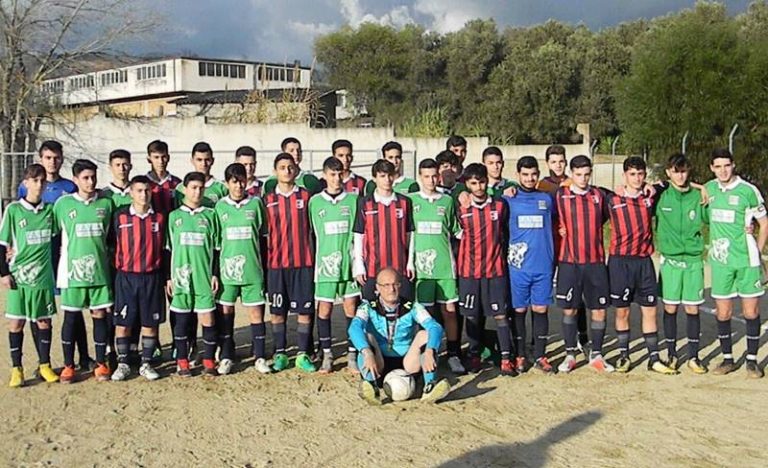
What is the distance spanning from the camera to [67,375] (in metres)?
6.34

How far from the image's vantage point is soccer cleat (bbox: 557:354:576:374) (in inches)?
263

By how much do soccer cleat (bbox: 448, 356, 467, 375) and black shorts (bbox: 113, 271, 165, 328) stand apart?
8.05ft

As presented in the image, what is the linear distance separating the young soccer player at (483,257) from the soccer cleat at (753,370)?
1.94 meters

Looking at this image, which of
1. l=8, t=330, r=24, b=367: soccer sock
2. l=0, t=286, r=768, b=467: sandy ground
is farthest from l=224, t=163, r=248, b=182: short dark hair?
l=8, t=330, r=24, b=367: soccer sock

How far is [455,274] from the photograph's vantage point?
259 inches

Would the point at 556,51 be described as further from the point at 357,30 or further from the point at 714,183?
the point at 714,183

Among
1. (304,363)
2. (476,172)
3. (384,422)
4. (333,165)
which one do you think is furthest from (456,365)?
(333,165)

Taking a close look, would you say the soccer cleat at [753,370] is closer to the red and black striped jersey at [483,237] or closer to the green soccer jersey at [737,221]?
the green soccer jersey at [737,221]

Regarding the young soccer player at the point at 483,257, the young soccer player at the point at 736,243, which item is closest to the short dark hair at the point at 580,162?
the young soccer player at the point at 483,257

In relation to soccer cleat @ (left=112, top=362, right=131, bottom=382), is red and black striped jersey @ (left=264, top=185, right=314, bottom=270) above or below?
above

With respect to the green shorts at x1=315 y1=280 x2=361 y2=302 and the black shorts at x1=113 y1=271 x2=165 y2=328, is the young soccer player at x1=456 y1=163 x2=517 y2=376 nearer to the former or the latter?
the green shorts at x1=315 y1=280 x2=361 y2=302

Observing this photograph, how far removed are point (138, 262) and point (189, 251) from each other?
0.41 meters

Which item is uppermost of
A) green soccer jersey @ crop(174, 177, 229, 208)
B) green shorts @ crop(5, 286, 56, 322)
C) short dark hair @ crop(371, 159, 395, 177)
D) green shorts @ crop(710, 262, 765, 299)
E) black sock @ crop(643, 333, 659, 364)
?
short dark hair @ crop(371, 159, 395, 177)

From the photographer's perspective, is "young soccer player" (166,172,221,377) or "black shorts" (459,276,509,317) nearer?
"young soccer player" (166,172,221,377)
